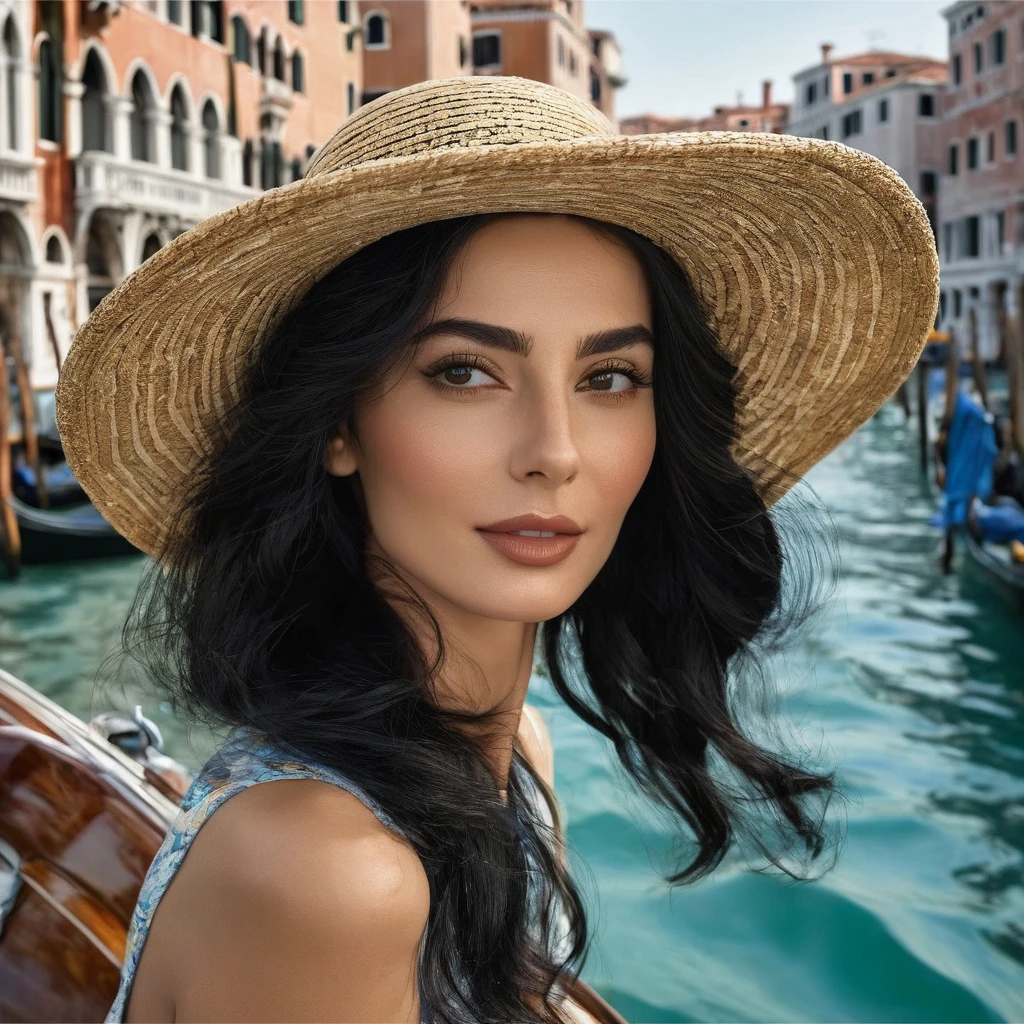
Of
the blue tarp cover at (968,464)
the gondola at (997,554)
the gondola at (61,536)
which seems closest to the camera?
the gondola at (997,554)

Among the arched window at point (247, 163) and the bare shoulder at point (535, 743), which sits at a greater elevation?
the arched window at point (247, 163)

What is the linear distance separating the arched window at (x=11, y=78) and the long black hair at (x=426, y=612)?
1093cm

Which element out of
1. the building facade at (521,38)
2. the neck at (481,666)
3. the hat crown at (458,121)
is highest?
the building facade at (521,38)

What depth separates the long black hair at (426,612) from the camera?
889 millimetres

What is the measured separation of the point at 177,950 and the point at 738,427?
69 cm

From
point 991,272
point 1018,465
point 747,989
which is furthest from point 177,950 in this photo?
point 991,272

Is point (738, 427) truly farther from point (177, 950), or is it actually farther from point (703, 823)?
point (177, 950)

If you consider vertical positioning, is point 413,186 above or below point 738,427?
above

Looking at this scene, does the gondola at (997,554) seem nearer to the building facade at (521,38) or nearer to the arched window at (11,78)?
the arched window at (11,78)

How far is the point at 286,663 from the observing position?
0.98 meters

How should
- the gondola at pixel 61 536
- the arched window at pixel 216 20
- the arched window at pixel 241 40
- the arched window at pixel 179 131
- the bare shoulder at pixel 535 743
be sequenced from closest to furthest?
the bare shoulder at pixel 535 743, the gondola at pixel 61 536, the arched window at pixel 179 131, the arched window at pixel 216 20, the arched window at pixel 241 40

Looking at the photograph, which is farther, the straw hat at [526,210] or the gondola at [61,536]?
the gondola at [61,536]

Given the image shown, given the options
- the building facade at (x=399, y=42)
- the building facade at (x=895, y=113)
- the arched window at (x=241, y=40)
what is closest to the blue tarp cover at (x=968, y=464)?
the arched window at (x=241, y=40)

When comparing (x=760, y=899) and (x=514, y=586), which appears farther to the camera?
(x=760, y=899)
